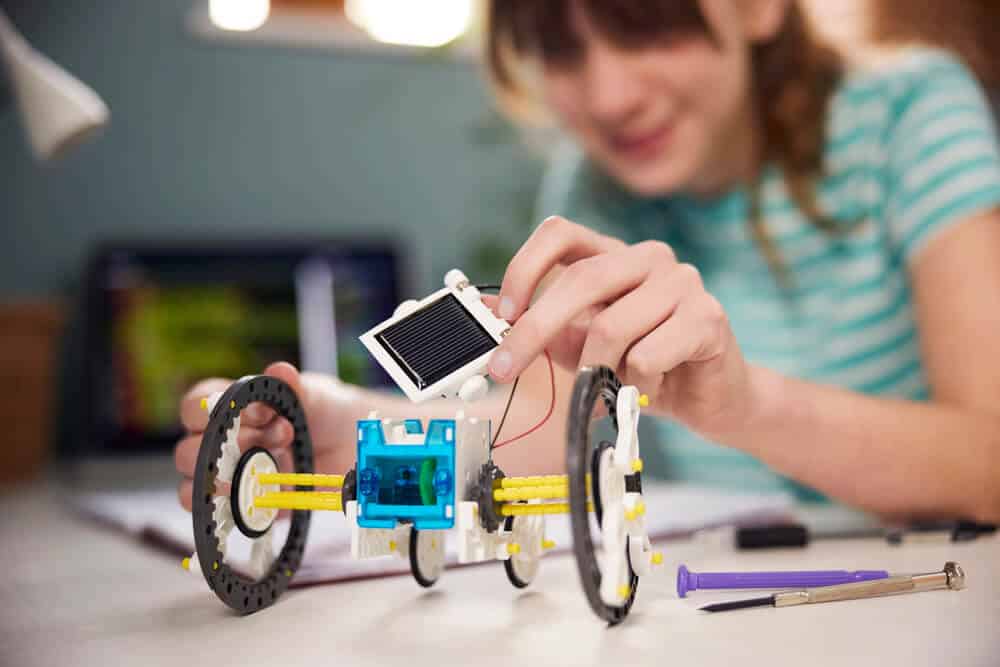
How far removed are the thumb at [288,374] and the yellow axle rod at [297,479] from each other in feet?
0.16

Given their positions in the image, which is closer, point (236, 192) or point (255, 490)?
point (255, 490)

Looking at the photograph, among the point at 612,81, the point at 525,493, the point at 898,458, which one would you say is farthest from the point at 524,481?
the point at 612,81

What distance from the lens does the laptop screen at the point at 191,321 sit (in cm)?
124

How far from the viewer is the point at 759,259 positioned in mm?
887

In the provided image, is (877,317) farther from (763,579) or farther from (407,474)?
(407,474)

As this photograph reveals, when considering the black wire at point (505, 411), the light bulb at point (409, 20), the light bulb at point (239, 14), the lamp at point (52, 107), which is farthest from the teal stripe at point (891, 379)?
the light bulb at point (239, 14)

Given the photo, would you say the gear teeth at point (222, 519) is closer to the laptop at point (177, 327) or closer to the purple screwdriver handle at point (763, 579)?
the purple screwdriver handle at point (763, 579)

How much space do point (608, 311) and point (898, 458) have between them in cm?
30

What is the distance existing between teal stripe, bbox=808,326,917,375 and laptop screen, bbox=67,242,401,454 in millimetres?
605

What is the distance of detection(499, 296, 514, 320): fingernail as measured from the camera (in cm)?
39

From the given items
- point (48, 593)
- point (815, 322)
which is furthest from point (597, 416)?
point (815, 322)

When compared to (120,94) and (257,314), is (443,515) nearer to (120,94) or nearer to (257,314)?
(257,314)

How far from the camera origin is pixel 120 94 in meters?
1.41

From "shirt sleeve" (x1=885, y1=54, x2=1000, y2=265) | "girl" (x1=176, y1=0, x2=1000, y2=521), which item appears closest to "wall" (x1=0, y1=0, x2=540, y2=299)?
"girl" (x1=176, y1=0, x2=1000, y2=521)
